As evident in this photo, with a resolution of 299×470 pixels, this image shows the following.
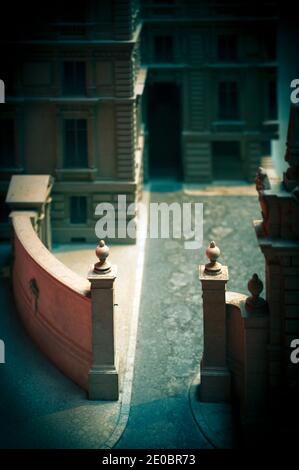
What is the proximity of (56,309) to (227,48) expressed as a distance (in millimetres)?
24463

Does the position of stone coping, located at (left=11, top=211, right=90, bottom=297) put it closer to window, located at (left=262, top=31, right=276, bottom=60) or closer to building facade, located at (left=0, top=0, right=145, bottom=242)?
building facade, located at (left=0, top=0, right=145, bottom=242)

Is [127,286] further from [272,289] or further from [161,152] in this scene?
[161,152]

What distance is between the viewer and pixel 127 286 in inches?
1217

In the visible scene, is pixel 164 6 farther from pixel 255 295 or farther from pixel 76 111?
pixel 255 295

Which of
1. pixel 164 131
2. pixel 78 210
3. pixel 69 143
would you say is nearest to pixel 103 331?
pixel 78 210

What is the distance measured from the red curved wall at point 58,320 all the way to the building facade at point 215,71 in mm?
19726

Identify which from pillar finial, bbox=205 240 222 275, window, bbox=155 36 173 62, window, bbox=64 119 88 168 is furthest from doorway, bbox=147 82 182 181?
pillar finial, bbox=205 240 222 275

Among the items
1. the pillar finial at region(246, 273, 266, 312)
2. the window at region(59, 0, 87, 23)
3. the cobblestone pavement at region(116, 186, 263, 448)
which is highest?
the window at region(59, 0, 87, 23)

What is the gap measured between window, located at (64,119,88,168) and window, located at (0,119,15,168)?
8.19ft

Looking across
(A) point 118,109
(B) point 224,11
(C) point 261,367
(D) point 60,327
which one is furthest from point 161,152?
(C) point 261,367

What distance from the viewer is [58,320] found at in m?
24.5

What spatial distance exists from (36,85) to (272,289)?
18937mm

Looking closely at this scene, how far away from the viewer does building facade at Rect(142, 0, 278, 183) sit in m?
42.9

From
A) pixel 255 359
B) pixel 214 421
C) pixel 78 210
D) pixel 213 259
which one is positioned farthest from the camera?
pixel 78 210
